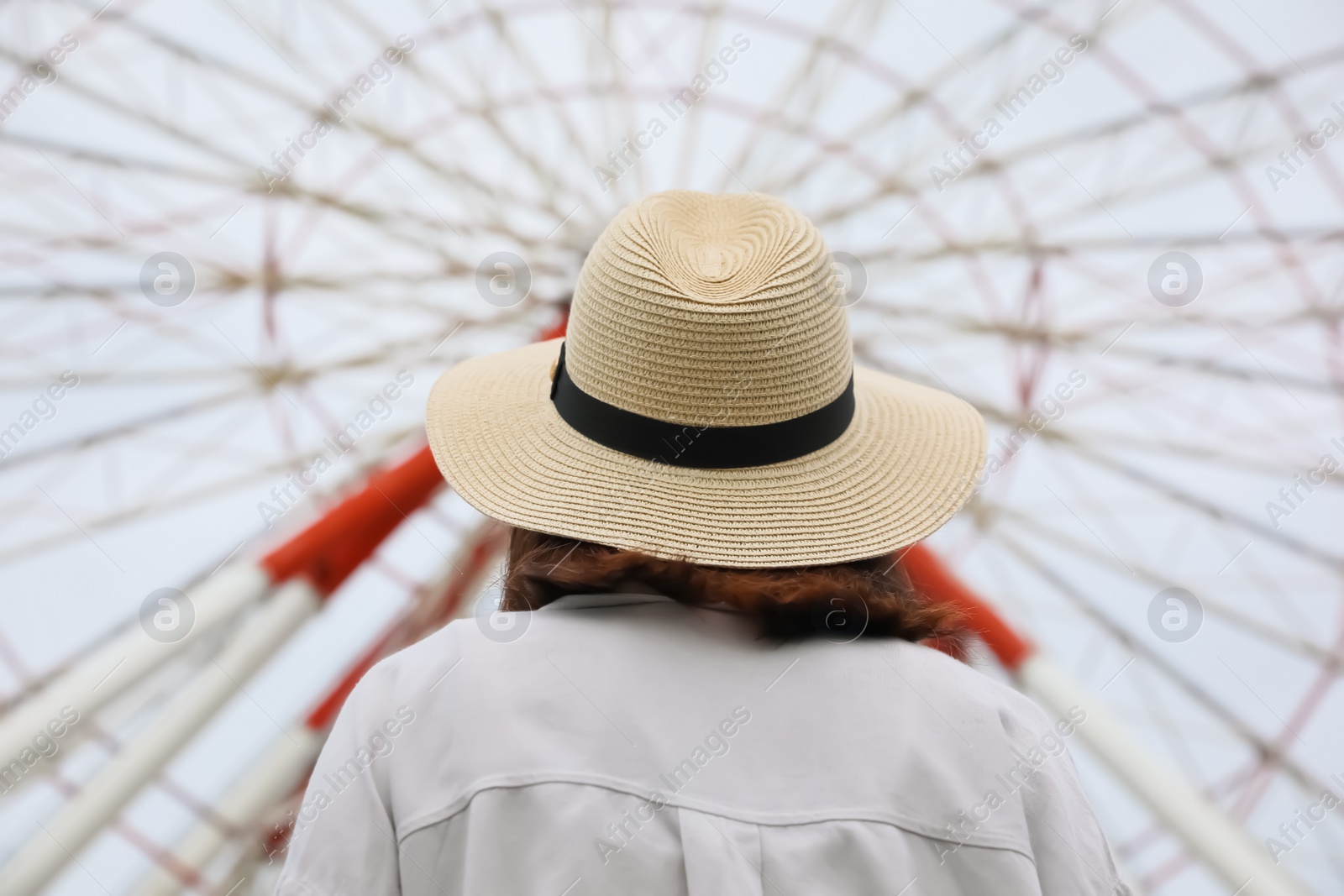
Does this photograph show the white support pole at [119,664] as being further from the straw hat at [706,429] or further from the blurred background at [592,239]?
the straw hat at [706,429]

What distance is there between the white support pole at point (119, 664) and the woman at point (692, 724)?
2.43 meters

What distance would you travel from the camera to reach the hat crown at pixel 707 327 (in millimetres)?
1830

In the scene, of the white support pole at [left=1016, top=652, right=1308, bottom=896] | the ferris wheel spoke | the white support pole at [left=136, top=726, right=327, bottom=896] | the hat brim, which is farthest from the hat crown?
the ferris wheel spoke

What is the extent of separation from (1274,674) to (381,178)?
6028 mm

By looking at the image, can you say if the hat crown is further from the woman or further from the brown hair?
the brown hair

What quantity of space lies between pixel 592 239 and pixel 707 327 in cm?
478

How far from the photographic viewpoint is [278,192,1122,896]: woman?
140cm

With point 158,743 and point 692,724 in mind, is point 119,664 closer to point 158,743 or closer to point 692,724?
point 158,743

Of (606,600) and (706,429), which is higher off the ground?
(706,429)

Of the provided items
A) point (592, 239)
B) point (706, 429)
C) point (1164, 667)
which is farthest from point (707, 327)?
point (1164, 667)

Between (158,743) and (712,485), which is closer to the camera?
(712,485)

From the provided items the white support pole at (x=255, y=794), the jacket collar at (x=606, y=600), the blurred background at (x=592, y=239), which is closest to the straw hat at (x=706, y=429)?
the jacket collar at (x=606, y=600)

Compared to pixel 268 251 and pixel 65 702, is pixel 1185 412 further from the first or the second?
pixel 65 702

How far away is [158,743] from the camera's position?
4137mm
